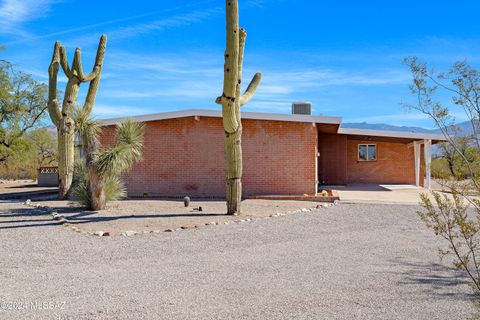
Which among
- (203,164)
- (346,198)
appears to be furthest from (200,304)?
(203,164)

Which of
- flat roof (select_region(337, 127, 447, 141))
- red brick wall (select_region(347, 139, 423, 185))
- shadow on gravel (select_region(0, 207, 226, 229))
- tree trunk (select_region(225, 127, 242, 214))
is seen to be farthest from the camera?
red brick wall (select_region(347, 139, 423, 185))

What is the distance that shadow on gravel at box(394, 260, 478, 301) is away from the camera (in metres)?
5.62

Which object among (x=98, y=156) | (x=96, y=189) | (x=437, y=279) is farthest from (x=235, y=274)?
(x=96, y=189)

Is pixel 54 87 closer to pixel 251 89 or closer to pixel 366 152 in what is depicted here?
pixel 251 89

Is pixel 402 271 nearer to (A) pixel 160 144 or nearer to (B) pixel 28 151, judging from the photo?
(A) pixel 160 144

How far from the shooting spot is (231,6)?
1163 centimetres

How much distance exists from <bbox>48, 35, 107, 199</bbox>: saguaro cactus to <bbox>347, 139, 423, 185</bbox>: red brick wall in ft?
43.4

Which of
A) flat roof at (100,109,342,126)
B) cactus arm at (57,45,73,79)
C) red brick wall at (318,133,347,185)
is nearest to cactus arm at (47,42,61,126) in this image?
cactus arm at (57,45,73,79)

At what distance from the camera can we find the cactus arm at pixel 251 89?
1355 centimetres

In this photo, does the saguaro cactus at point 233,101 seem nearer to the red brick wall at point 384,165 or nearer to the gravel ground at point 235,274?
the gravel ground at point 235,274

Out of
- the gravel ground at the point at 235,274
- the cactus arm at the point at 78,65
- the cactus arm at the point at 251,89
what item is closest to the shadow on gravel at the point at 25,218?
the gravel ground at the point at 235,274

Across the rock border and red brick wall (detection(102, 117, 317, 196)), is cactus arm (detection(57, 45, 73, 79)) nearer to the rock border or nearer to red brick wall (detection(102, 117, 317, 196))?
red brick wall (detection(102, 117, 317, 196))

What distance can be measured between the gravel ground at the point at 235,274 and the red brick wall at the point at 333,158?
13345mm

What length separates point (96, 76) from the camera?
1884 centimetres
